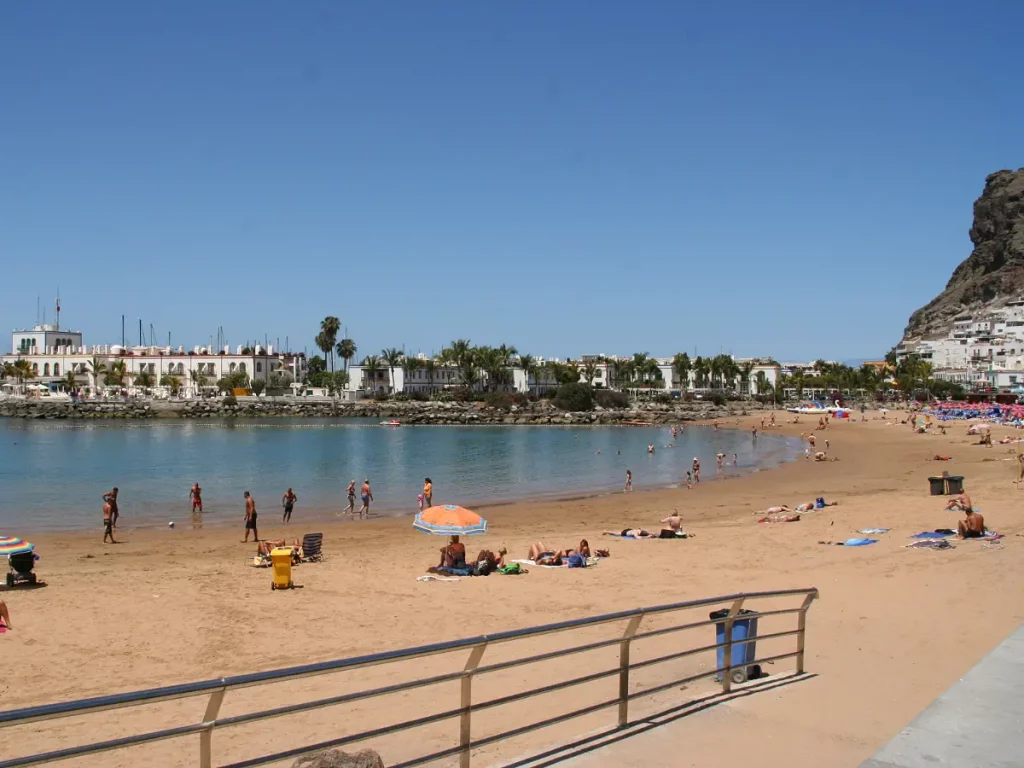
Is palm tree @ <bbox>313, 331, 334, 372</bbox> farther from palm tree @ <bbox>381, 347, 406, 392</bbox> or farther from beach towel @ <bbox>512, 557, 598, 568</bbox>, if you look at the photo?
beach towel @ <bbox>512, 557, 598, 568</bbox>

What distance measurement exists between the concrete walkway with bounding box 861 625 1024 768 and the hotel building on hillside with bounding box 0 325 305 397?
13316cm

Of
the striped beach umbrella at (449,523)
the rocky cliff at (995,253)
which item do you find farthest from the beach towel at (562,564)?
the rocky cliff at (995,253)

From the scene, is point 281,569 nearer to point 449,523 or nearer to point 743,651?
point 449,523

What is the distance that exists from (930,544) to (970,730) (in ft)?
43.4

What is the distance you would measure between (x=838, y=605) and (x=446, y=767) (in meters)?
7.70

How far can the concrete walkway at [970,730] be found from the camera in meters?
3.74

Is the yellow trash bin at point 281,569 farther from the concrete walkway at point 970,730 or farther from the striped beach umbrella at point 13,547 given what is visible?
the concrete walkway at point 970,730

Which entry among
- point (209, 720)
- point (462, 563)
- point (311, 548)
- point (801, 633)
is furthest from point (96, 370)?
point (209, 720)

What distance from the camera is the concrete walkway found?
3.74 metres

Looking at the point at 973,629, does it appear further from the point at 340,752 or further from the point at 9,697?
the point at 9,697

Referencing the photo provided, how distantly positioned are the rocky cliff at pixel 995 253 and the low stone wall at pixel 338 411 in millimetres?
99157

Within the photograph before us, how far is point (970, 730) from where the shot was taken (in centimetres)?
414

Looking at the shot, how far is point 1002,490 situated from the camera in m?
26.2

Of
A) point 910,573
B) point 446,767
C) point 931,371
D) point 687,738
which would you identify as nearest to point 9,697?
point 446,767
